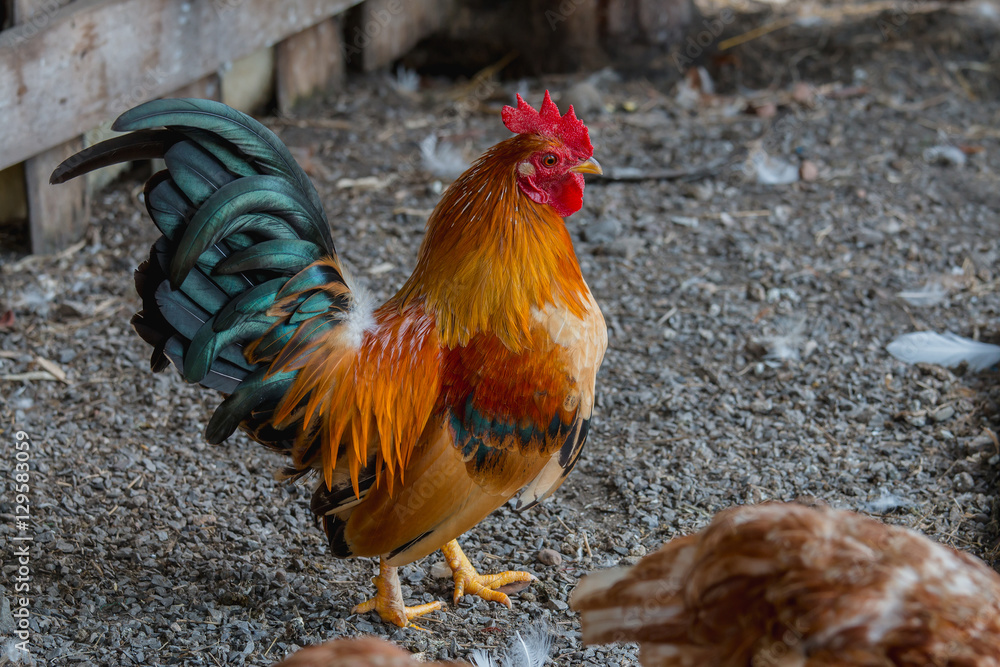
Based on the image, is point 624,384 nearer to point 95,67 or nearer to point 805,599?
point 805,599

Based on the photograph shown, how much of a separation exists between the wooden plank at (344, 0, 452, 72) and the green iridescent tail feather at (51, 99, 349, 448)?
526cm

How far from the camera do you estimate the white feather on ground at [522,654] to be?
305cm

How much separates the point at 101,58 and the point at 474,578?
3803 mm

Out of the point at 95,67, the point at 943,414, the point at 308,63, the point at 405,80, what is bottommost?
the point at 943,414

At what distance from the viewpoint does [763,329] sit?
507 centimetres

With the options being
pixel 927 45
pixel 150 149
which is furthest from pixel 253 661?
pixel 927 45

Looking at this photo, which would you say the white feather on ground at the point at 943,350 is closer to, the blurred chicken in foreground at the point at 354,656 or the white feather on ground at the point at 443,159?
the white feather on ground at the point at 443,159

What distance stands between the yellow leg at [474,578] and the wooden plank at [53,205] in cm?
339

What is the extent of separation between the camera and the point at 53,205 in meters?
5.30

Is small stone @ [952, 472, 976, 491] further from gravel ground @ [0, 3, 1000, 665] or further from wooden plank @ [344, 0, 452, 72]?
wooden plank @ [344, 0, 452, 72]

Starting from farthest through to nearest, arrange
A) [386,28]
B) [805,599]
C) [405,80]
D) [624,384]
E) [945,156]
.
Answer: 1. [405,80]
2. [386,28]
3. [945,156]
4. [624,384]
5. [805,599]

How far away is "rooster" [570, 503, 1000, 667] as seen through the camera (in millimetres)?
1949

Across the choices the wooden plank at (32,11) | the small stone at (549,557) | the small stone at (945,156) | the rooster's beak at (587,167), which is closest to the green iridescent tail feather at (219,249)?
the rooster's beak at (587,167)

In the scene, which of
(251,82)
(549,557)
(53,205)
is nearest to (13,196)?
(53,205)
